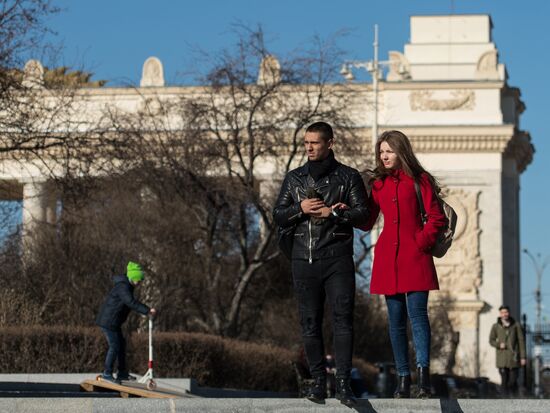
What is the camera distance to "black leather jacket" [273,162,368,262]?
44.2ft

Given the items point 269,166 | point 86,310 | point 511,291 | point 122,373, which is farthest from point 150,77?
point 122,373

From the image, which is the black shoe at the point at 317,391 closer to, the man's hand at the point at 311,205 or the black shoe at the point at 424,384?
the black shoe at the point at 424,384

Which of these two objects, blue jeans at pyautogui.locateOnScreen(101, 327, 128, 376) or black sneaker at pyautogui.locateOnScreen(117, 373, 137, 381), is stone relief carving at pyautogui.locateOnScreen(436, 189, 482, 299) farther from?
blue jeans at pyautogui.locateOnScreen(101, 327, 128, 376)

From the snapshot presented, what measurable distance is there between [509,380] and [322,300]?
17.3 meters

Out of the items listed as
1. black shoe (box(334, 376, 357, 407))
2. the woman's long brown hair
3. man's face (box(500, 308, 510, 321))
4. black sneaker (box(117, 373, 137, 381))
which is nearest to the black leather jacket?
the woman's long brown hair

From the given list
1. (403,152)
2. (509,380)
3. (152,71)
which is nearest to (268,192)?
(509,380)

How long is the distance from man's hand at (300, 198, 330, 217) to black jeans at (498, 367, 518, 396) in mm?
16984

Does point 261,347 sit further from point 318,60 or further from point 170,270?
point 318,60

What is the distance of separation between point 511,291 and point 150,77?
54.5ft

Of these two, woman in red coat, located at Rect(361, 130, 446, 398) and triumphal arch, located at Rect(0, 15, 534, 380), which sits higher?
triumphal arch, located at Rect(0, 15, 534, 380)

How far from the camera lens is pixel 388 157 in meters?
13.8

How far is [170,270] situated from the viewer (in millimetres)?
40844

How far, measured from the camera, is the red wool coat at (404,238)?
44.8ft

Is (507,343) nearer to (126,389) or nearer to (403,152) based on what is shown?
(126,389)
